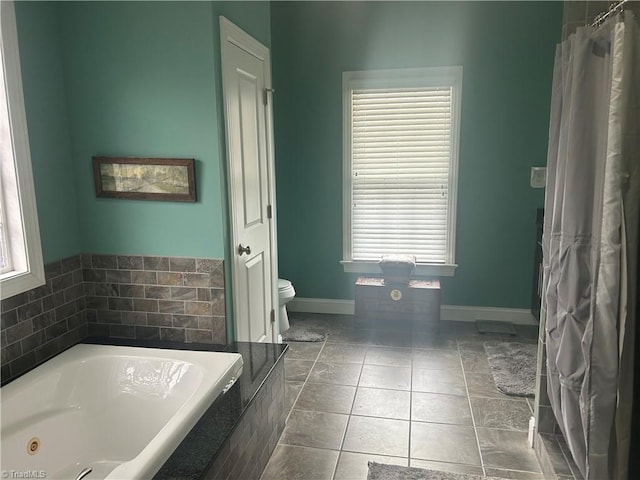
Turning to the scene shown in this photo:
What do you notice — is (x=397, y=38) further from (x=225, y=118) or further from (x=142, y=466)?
(x=142, y=466)

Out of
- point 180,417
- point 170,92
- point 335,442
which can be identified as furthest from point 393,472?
point 170,92

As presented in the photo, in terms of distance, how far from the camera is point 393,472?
2.19 meters

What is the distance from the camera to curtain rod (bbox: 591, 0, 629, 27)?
1.69 m

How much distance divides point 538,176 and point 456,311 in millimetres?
1287

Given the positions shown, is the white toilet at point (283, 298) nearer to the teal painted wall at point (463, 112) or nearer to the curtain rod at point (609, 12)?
the teal painted wall at point (463, 112)

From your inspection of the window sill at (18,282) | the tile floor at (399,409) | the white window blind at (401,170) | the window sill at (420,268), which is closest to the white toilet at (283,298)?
the tile floor at (399,409)

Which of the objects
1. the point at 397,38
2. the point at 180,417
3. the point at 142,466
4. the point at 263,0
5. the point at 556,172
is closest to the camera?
the point at 142,466

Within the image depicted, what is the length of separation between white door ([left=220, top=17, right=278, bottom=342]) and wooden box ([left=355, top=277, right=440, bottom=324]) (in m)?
0.90

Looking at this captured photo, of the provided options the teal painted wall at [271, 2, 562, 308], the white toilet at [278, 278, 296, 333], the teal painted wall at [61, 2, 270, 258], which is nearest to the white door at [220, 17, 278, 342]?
the teal painted wall at [61, 2, 270, 258]

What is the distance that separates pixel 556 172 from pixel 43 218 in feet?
7.63

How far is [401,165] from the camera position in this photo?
3.95 metres

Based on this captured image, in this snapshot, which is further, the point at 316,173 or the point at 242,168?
the point at 316,173

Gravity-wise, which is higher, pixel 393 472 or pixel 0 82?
pixel 0 82

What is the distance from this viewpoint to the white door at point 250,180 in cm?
248
